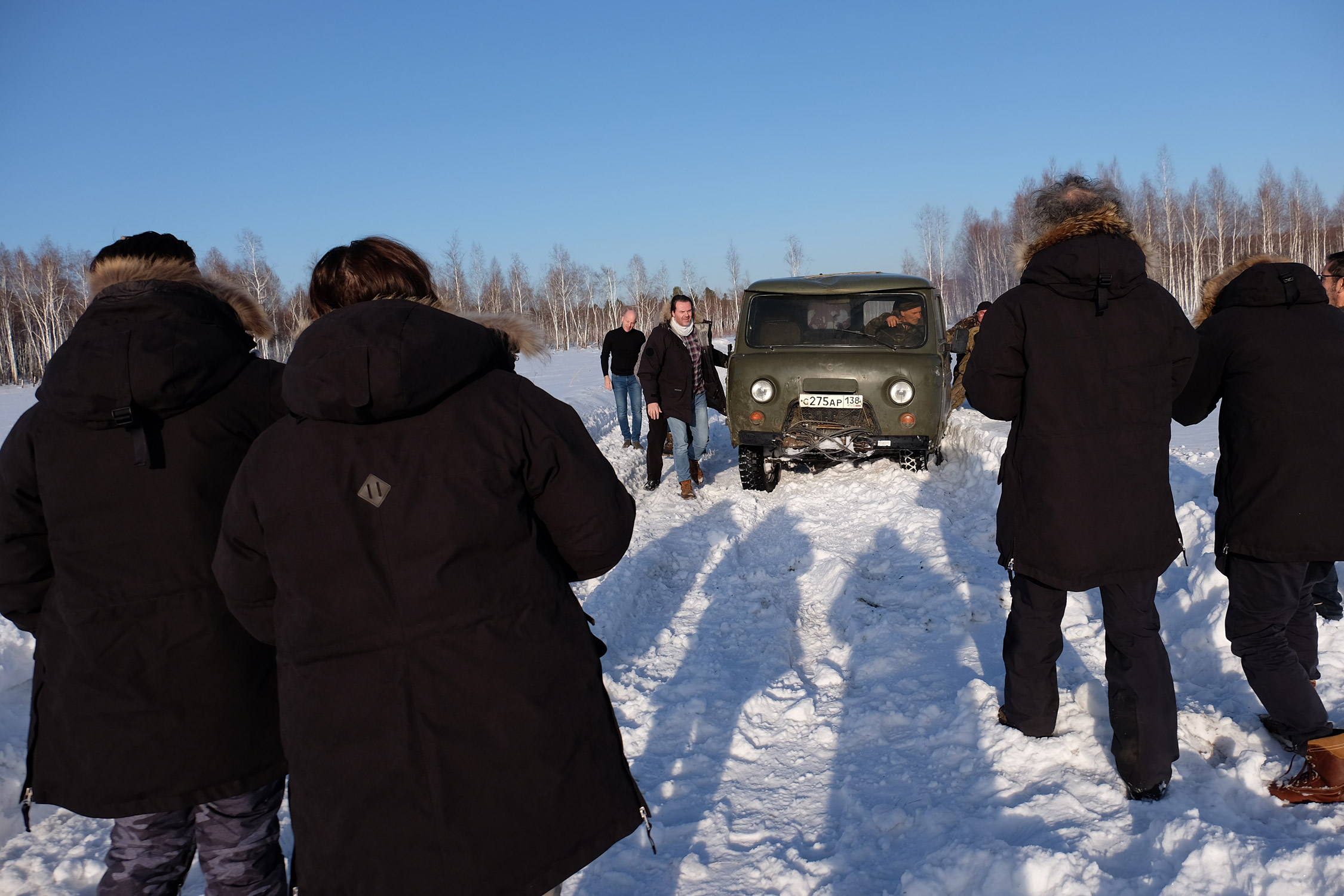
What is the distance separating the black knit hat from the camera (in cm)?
204

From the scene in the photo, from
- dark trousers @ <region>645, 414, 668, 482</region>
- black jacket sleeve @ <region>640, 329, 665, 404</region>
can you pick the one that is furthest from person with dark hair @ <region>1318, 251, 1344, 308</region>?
dark trousers @ <region>645, 414, 668, 482</region>

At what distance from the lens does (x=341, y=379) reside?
4.68 feet

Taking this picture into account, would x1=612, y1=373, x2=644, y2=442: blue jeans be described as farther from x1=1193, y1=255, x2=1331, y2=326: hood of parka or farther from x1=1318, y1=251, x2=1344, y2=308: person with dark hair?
x1=1193, y1=255, x2=1331, y2=326: hood of parka

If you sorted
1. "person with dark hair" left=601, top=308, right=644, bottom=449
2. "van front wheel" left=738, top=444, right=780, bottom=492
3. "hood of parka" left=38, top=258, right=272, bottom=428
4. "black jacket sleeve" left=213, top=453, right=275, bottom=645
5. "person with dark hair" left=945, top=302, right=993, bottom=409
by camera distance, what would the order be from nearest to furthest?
"black jacket sleeve" left=213, top=453, right=275, bottom=645, "hood of parka" left=38, top=258, right=272, bottom=428, "van front wheel" left=738, top=444, right=780, bottom=492, "person with dark hair" left=945, top=302, right=993, bottom=409, "person with dark hair" left=601, top=308, right=644, bottom=449

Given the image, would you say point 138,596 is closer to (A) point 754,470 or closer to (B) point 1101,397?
(B) point 1101,397

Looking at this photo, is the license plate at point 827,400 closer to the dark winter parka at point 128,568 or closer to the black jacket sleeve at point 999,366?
the black jacket sleeve at point 999,366

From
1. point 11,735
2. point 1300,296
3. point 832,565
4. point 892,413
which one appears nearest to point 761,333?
point 892,413

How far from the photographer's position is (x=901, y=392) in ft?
24.0

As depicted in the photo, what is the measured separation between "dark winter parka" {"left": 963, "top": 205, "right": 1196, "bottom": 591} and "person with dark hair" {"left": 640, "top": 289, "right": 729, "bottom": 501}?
517cm

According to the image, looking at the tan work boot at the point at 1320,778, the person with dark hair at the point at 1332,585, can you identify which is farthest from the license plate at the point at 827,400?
the tan work boot at the point at 1320,778

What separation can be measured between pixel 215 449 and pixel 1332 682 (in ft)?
13.4

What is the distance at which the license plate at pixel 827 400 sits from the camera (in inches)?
289

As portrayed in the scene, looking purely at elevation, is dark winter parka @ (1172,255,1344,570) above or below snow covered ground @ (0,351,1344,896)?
above

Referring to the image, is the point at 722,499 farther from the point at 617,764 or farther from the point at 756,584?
the point at 617,764
